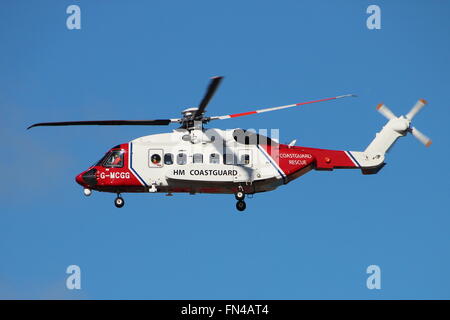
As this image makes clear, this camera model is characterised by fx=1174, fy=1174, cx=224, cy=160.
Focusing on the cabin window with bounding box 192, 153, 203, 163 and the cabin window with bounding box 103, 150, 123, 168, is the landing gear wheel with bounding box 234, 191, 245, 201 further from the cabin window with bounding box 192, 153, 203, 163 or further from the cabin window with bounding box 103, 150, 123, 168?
the cabin window with bounding box 103, 150, 123, 168

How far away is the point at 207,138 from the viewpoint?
165 feet

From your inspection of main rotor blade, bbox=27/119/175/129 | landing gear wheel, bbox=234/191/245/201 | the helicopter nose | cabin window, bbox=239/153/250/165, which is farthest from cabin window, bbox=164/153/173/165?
the helicopter nose

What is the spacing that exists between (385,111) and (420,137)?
6.46ft

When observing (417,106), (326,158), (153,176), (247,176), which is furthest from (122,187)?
(417,106)

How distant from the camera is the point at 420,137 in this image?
167ft

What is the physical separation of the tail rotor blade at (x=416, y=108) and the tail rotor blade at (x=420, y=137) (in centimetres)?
57

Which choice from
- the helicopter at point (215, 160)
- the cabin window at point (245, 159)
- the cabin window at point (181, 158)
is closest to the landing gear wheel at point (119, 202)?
the helicopter at point (215, 160)

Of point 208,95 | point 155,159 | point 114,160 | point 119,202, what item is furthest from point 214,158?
point 208,95

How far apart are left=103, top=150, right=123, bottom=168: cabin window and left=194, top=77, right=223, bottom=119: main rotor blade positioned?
4287 mm

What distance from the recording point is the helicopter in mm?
50250

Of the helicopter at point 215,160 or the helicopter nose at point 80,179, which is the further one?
the helicopter nose at point 80,179

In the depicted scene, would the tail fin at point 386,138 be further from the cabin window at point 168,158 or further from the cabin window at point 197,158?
the cabin window at point 168,158

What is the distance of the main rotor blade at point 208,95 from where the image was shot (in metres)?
43.4

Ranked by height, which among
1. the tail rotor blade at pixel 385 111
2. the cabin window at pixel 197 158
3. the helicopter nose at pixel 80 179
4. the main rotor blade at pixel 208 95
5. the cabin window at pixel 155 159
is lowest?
the helicopter nose at pixel 80 179
